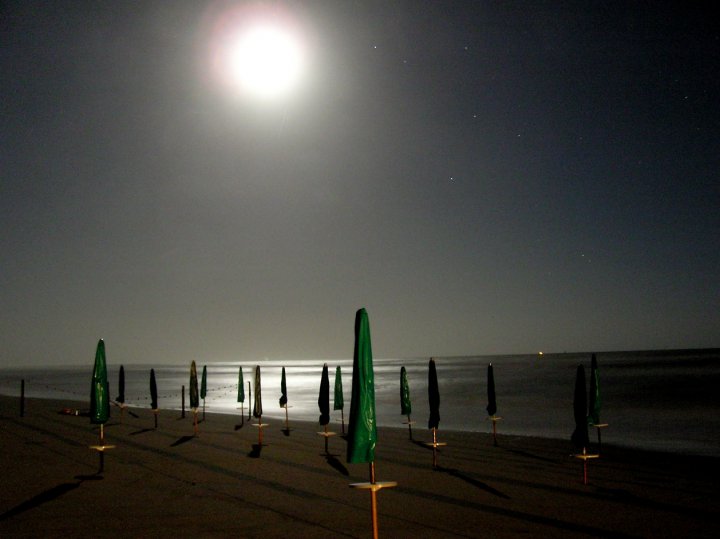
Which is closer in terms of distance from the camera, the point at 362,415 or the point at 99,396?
the point at 362,415

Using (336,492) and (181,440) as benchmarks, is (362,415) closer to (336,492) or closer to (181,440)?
(336,492)

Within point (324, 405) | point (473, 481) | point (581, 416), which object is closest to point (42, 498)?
point (324, 405)

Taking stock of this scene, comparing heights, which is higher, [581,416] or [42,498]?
[581,416]

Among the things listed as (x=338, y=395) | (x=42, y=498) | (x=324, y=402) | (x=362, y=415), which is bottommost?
(x=42, y=498)

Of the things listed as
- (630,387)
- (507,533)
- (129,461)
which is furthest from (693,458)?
(630,387)

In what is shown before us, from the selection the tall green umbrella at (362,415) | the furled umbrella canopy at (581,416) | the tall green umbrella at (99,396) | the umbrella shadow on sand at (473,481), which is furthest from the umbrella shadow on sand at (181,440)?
the tall green umbrella at (362,415)

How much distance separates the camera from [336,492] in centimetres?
1270

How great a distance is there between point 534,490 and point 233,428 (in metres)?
16.7

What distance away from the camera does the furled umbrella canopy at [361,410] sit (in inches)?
296

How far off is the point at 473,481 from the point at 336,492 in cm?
359

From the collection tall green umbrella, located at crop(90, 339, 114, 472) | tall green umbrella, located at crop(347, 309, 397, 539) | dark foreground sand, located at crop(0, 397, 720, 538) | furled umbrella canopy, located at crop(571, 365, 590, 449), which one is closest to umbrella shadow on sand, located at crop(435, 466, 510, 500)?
dark foreground sand, located at crop(0, 397, 720, 538)

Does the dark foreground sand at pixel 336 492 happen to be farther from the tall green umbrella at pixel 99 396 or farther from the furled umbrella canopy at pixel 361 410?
the furled umbrella canopy at pixel 361 410

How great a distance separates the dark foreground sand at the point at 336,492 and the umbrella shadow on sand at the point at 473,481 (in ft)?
0.09

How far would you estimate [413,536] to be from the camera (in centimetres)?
946
